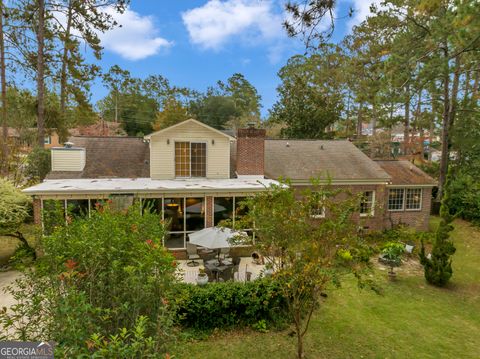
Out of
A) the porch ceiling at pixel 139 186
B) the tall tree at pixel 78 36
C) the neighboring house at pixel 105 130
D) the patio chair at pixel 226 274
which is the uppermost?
the tall tree at pixel 78 36

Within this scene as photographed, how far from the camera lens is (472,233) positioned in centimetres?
1953

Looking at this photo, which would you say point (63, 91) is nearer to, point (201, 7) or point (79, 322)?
point (201, 7)

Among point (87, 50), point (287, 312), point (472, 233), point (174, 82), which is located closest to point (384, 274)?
point (287, 312)

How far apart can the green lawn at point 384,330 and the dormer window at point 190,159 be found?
31.1ft

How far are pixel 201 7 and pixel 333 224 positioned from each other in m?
9.51

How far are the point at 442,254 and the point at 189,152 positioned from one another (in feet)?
42.2

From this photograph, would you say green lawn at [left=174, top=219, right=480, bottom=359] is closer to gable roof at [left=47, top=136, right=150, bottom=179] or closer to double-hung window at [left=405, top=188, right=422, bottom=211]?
double-hung window at [left=405, top=188, right=422, bottom=211]

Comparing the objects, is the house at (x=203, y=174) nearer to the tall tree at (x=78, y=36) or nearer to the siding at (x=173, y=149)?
the siding at (x=173, y=149)

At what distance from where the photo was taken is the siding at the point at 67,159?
1686cm

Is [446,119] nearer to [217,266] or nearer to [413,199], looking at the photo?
[413,199]

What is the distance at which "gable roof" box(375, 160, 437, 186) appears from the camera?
1969 centimetres

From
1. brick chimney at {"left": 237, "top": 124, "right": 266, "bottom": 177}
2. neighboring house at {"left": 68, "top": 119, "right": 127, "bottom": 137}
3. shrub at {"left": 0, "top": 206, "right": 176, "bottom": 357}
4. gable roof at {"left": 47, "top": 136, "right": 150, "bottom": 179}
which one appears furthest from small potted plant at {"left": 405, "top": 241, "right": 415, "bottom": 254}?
neighboring house at {"left": 68, "top": 119, "right": 127, "bottom": 137}

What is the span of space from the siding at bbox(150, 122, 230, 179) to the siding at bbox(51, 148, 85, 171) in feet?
13.9

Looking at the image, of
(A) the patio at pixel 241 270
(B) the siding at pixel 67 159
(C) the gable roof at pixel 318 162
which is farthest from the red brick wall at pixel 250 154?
(B) the siding at pixel 67 159
